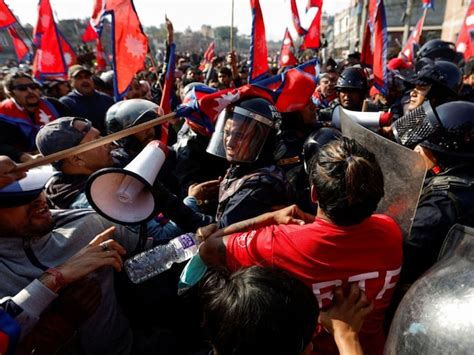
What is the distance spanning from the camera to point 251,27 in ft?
14.9

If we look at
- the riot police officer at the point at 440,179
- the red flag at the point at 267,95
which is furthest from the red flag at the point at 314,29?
the riot police officer at the point at 440,179

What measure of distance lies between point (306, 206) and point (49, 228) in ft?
5.76

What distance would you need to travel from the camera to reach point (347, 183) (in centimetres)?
129

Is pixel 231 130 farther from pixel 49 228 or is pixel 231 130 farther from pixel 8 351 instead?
pixel 8 351

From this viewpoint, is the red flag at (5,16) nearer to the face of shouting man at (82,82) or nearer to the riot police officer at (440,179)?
the face of shouting man at (82,82)

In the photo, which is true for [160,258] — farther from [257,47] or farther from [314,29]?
[314,29]

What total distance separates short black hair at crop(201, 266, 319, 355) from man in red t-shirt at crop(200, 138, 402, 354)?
11.3 inches

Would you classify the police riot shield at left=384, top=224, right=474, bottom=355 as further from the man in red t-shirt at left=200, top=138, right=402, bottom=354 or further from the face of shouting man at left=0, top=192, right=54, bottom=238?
the face of shouting man at left=0, top=192, right=54, bottom=238

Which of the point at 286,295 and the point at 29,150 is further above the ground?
the point at 286,295

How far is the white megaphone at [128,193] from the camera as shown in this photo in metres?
1.67

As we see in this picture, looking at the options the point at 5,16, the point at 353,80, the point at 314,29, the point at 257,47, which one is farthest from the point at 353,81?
the point at 5,16

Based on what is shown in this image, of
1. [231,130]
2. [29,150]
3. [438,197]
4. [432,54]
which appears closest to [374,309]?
[438,197]

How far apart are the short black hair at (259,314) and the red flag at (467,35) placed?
7667 millimetres

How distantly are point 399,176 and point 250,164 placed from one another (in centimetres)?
92
